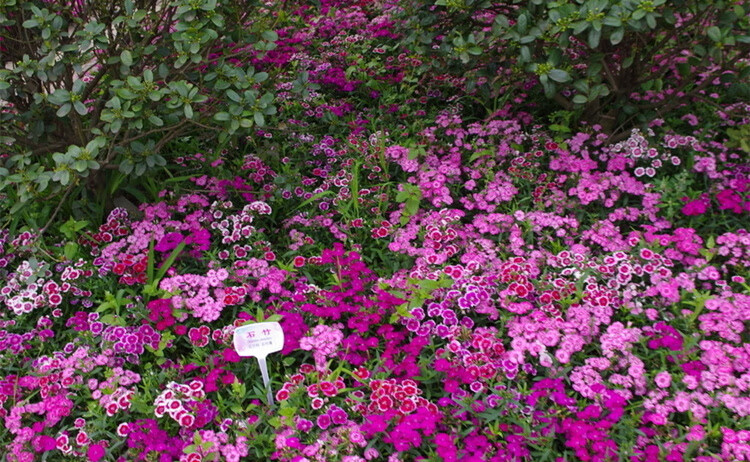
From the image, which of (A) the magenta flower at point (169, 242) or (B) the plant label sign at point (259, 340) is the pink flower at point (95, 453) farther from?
(A) the magenta flower at point (169, 242)

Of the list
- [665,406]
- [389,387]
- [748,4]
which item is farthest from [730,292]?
[389,387]

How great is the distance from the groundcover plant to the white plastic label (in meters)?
0.21

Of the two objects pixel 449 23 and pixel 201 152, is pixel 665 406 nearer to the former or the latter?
pixel 449 23

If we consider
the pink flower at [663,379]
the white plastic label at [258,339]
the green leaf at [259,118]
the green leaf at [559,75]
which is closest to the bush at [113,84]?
the green leaf at [259,118]

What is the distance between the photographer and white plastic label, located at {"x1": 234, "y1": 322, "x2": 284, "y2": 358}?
1.93 m

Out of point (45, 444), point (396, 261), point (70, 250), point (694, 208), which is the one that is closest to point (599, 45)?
point (694, 208)

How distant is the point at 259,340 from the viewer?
195 centimetres

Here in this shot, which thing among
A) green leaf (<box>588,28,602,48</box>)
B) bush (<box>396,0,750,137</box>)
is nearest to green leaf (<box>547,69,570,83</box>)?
bush (<box>396,0,750,137</box>)

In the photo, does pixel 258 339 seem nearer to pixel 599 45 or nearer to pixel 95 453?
pixel 95 453

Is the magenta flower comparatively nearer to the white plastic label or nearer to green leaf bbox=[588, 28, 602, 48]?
the white plastic label

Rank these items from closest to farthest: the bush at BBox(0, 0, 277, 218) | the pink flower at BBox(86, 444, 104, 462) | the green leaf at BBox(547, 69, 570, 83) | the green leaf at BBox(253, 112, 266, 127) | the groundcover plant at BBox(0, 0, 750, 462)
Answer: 1. the pink flower at BBox(86, 444, 104, 462)
2. the groundcover plant at BBox(0, 0, 750, 462)
3. the bush at BBox(0, 0, 277, 218)
4. the green leaf at BBox(253, 112, 266, 127)
5. the green leaf at BBox(547, 69, 570, 83)

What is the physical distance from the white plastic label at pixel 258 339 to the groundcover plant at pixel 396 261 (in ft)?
0.67

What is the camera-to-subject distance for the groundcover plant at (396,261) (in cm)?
197

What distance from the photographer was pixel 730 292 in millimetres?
2320
